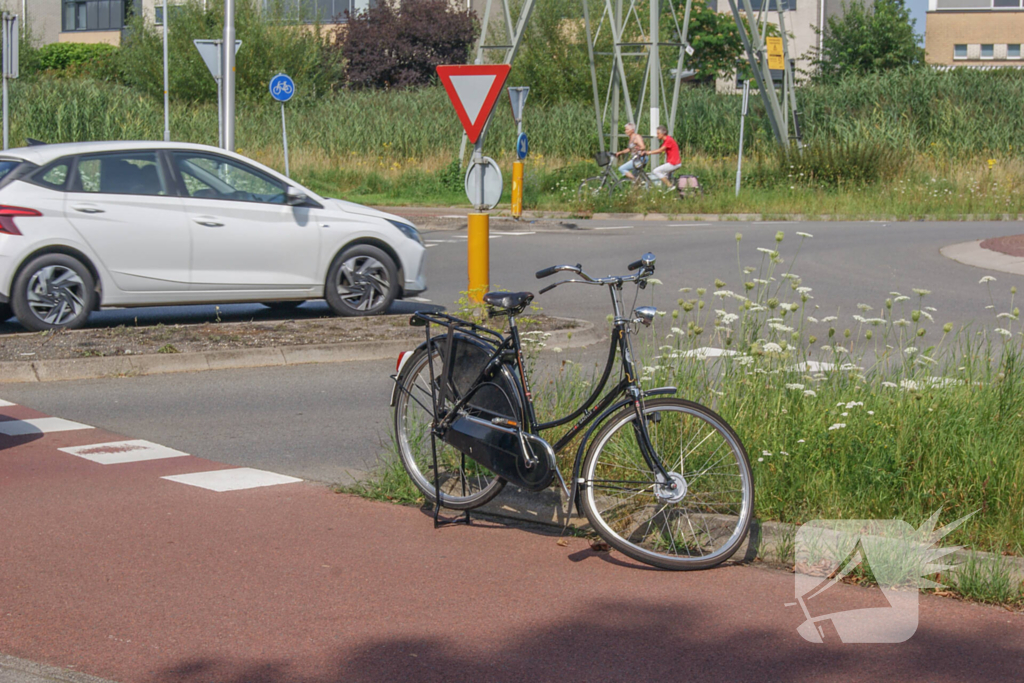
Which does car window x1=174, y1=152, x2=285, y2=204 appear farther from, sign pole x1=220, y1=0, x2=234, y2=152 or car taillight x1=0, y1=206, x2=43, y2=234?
sign pole x1=220, y1=0, x2=234, y2=152

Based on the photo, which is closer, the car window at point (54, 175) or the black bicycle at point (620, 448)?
the black bicycle at point (620, 448)

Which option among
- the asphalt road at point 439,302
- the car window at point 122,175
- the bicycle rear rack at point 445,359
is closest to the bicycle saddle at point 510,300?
the bicycle rear rack at point 445,359

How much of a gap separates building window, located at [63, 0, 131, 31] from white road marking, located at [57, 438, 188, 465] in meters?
74.9

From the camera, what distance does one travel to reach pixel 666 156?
2881cm

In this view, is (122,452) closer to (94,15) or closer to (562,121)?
(562,121)

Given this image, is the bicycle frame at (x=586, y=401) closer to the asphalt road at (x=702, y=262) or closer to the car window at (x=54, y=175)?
the car window at (x=54, y=175)

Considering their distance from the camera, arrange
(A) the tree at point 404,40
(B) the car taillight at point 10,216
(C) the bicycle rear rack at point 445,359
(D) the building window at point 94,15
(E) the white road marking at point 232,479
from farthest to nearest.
Result: (D) the building window at point 94,15 → (A) the tree at point 404,40 → (B) the car taillight at point 10,216 → (E) the white road marking at point 232,479 → (C) the bicycle rear rack at point 445,359

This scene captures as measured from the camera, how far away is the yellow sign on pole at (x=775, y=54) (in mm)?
29250

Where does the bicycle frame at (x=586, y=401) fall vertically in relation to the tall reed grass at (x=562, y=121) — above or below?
below

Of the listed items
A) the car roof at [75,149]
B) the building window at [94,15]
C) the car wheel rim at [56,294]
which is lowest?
the car wheel rim at [56,294]

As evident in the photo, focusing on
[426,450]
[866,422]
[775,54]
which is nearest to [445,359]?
[426,450]

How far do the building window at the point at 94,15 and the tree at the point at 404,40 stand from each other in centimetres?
2367

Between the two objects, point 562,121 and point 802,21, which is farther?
point 802,21

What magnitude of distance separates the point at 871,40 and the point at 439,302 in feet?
178
